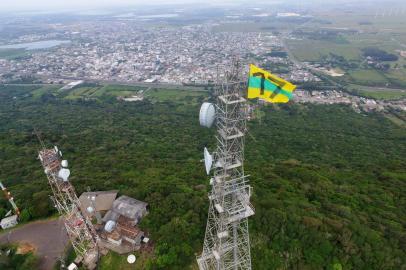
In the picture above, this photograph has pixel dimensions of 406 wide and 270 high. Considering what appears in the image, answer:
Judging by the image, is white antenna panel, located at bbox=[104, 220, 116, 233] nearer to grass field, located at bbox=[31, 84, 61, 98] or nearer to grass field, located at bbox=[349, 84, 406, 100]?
grass field, located at bbox=[31, 84, 61, 98]

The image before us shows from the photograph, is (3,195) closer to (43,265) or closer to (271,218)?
(43,265)

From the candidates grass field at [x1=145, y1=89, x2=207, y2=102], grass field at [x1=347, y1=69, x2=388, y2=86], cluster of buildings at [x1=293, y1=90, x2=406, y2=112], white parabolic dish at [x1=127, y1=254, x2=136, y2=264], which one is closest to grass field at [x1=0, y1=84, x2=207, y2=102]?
grass field at [x1=145, y1=89, x2=207, y2=102]

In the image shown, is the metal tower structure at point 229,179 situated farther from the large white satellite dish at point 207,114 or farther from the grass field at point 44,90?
the grass field at point 44,90

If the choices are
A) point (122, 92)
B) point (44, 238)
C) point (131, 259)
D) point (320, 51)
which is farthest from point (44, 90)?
point (320, 51)

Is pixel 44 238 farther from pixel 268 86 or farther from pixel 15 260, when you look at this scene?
pixel 268 86

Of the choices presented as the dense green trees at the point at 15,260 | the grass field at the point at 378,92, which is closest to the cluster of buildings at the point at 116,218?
the dense green trees at the point at 15,260

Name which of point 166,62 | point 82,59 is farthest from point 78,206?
point 82,59
